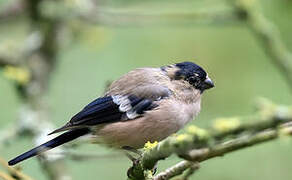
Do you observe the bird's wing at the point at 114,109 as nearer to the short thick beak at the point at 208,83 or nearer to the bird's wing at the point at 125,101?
the bird's wing at the point at 125,101

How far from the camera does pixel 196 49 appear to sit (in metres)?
6.93

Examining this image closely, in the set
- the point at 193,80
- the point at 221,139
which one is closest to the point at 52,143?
the point at 193,80

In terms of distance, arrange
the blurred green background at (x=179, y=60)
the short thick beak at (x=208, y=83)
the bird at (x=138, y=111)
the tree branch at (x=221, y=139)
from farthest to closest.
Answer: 1. the blurred green background at (x=179, y=60)
2. the short thick beak at (x=208, y=83)
3. the bird at (x=138, y=111)
4. the tree branch at (x=221, y=139)

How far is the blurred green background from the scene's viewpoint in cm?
596

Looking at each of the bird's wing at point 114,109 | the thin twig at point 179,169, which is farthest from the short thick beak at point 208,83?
the thin twig at point 179,169

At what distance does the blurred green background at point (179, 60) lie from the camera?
596 cm

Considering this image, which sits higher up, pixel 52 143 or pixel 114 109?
pixel 114 109

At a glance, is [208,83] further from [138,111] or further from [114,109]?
[114,109]

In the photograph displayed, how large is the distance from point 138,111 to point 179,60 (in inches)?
106

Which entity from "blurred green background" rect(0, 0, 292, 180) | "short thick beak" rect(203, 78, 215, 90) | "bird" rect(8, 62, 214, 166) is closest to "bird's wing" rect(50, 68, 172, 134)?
"bird" rect(8, 62, 214, 166)

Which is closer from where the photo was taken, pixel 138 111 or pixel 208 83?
pixel 138 111

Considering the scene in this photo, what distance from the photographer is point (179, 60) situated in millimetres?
6852

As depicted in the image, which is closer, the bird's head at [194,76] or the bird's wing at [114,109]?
the bird's wing at [114,109]

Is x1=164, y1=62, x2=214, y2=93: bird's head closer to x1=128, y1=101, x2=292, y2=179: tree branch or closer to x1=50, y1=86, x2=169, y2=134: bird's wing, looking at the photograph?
x1=50, y1=86, x2=169, y2=134: bird's wing
